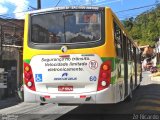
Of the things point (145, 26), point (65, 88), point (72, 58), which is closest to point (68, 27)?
point (72, 58)

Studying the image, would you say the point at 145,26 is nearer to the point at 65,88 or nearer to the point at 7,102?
the point at 7,102

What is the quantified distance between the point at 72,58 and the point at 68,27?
92cm

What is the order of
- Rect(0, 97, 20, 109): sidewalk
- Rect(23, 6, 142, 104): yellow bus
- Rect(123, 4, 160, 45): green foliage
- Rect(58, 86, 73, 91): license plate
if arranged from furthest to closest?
Rect(123, 4, 160, 45): green foliage
Rect(0, 97, 20, 109): sidewalk
Rect(58, 86, 73, 91): license plate
Rect(23, 6, 142, 104): yellow bus

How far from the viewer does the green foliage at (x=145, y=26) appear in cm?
10406

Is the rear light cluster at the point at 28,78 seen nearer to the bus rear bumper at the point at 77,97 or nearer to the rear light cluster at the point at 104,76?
the bus rear bumper at the point at 77,97

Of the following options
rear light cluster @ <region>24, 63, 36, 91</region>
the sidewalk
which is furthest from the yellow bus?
the sidewalk

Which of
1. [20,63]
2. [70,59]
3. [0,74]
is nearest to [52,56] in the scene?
[70,59]

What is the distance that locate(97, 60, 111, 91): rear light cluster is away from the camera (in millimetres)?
11891

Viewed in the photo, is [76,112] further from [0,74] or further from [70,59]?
[0,74]

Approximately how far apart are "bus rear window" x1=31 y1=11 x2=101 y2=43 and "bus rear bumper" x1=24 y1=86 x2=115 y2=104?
1.51 metres

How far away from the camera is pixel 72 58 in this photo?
39.9 feet

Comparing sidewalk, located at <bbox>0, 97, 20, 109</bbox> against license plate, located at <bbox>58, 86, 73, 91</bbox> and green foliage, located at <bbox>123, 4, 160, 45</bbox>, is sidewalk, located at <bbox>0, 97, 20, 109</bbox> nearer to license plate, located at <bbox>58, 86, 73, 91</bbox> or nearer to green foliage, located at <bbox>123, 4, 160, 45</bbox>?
license plate, located at <bbox>58, 86, 73, 91</bbox>

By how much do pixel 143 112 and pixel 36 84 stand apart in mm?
3755

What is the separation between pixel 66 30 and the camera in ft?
40.8
